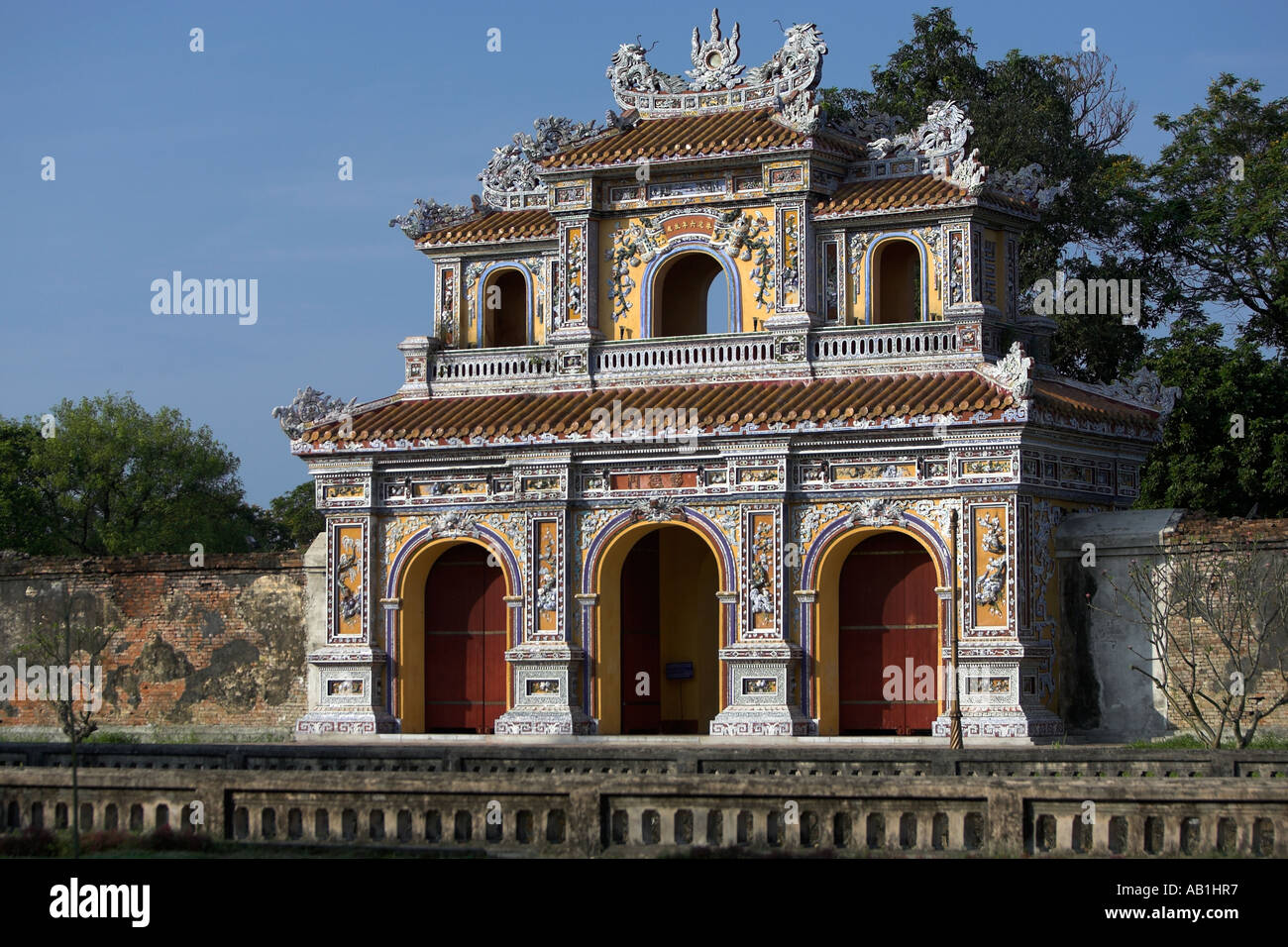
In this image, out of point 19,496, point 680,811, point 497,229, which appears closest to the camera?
point 680,811

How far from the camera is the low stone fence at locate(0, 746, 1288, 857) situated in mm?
16188

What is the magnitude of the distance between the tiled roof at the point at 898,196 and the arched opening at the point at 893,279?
67cm

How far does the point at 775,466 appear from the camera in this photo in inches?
1204

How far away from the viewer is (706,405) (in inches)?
1234

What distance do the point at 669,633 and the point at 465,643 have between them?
3.37m

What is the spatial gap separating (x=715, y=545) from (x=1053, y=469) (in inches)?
201

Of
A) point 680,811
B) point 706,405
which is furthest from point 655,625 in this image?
point 680,811

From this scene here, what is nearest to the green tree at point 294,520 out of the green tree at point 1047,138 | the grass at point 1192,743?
the green tree at point 1047,138

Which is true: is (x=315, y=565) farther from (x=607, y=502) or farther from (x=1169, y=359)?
(x=1169, y=359)

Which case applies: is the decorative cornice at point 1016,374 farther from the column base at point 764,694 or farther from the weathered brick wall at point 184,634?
the weathered brick wall at point 184,634

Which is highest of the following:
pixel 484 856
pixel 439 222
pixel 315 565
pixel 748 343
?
pixel 439 222

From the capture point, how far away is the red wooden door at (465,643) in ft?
108
